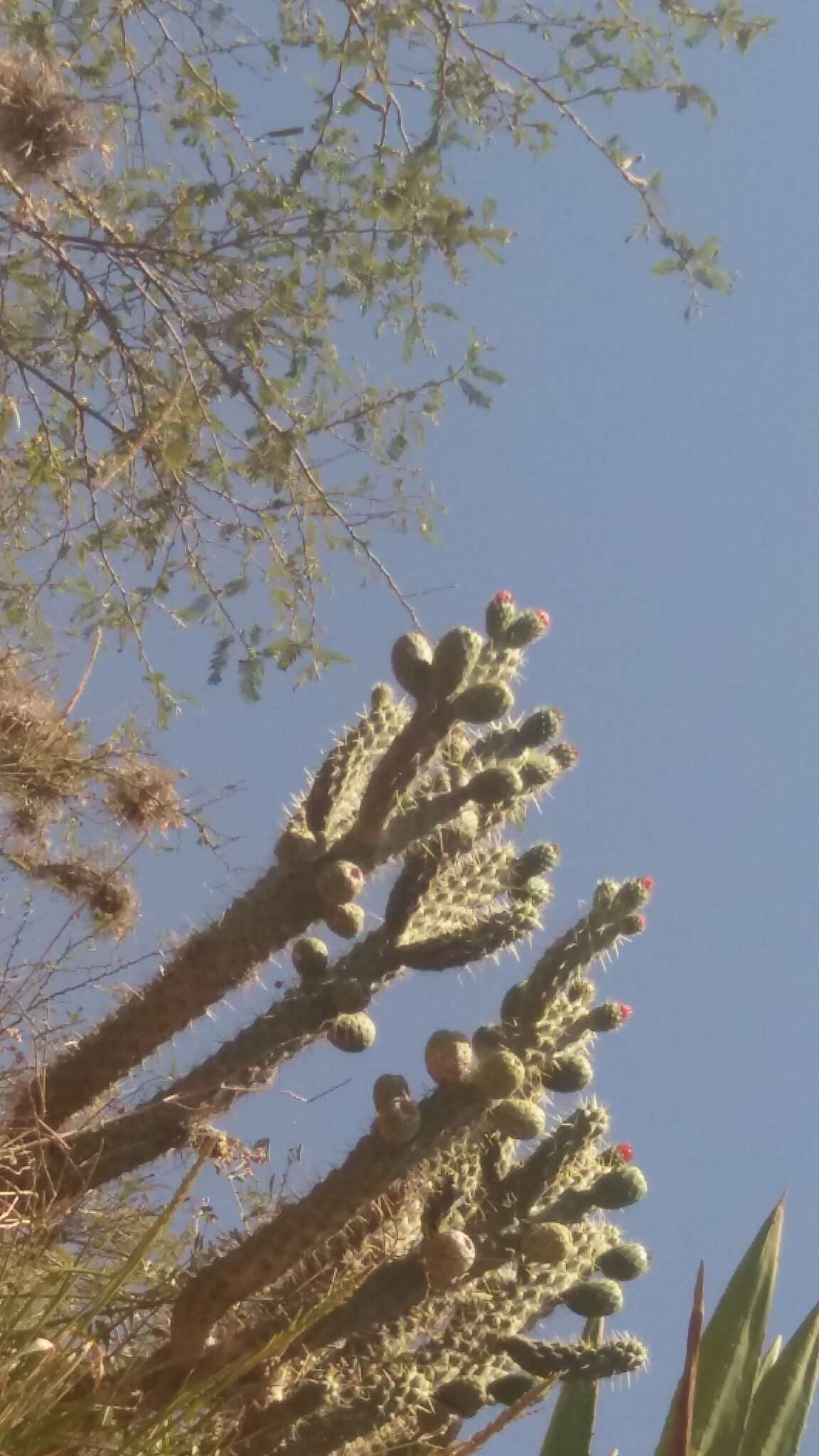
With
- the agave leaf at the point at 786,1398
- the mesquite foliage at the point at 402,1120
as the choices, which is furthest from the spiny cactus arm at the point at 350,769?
the agave leaf at the point at 786,1398

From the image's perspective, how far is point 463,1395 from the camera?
9.82 feet

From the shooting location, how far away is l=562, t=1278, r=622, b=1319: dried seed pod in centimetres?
312

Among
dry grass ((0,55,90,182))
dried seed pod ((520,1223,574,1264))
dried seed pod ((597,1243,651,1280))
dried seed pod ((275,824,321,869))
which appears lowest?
dried seed pod ((520,1223,574,1264))

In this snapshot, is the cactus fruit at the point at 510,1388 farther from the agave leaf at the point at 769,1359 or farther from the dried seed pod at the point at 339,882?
the dried seed pod at the point at 339,882

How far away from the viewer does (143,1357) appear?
2830 mm

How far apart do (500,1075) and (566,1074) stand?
502 mm

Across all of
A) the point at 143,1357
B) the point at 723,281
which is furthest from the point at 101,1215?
the point at 723,281

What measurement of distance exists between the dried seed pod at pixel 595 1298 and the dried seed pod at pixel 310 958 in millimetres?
1170

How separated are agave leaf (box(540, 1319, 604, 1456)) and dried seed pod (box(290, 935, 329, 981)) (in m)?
1.29

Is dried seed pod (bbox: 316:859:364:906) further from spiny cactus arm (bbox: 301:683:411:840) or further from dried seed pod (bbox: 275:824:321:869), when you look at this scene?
spiny cactus arm (bbox: 301:683:411:840)

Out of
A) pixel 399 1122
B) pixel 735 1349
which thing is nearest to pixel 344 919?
pixel 399 1122

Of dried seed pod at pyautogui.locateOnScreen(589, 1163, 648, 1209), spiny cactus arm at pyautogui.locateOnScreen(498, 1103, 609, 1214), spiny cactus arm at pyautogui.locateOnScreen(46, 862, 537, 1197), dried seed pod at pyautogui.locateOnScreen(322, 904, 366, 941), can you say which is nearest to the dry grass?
dried seed pod at pyautogui.locateOnScreen(322, 904, 366, 941)

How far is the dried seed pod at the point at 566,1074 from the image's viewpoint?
11.0ft

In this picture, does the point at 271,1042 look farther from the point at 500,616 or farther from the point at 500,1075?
the point at 500,616
